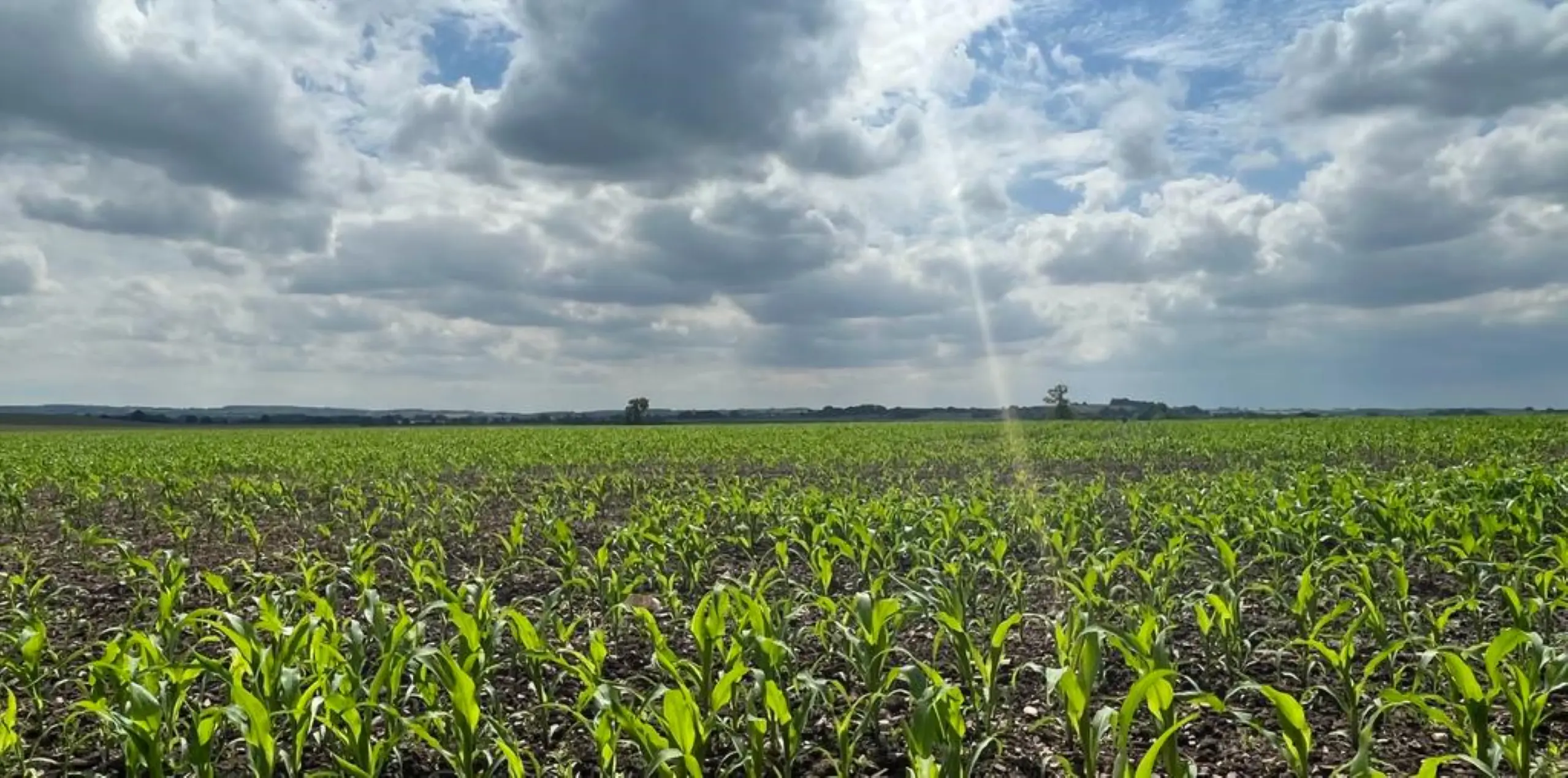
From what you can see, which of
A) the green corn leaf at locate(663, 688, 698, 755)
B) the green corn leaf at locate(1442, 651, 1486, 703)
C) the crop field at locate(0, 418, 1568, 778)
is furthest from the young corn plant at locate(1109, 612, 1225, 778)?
the green corn leaf at locate(663, 688, 698, 755)

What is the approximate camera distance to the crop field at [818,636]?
3.23m

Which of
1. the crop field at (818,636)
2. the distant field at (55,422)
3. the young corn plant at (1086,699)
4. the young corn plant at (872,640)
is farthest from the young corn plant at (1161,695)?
the distant field at (55,422)

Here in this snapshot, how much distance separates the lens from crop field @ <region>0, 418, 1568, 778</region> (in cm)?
323

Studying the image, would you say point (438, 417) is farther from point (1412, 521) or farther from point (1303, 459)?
point (1412, 521)

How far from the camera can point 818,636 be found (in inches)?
203

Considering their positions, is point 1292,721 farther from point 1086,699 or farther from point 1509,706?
point 1509,706

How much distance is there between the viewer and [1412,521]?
6.98 m

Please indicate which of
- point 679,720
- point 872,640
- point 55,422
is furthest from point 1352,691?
Answer: point 55,422

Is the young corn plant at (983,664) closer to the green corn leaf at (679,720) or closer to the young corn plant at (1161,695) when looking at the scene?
the young corn plant at (1161,695)

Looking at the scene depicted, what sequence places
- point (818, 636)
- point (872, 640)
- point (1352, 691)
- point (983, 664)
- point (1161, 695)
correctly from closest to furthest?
1. point (1161, 695)
2. point (1352, 691)
3. point (983, 664)
4. point (872, 640)
5. point (818, 636)

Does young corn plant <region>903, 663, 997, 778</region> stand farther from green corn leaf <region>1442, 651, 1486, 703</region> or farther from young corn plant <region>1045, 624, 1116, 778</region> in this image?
green corn leaf <region>1442, 651, 1486, 703</region>

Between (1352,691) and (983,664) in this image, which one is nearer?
(1352,691)

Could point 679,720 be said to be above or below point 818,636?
above

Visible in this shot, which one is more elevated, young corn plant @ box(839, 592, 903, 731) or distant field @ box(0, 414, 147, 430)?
distant field @ box(0, 414, 147, 430)
